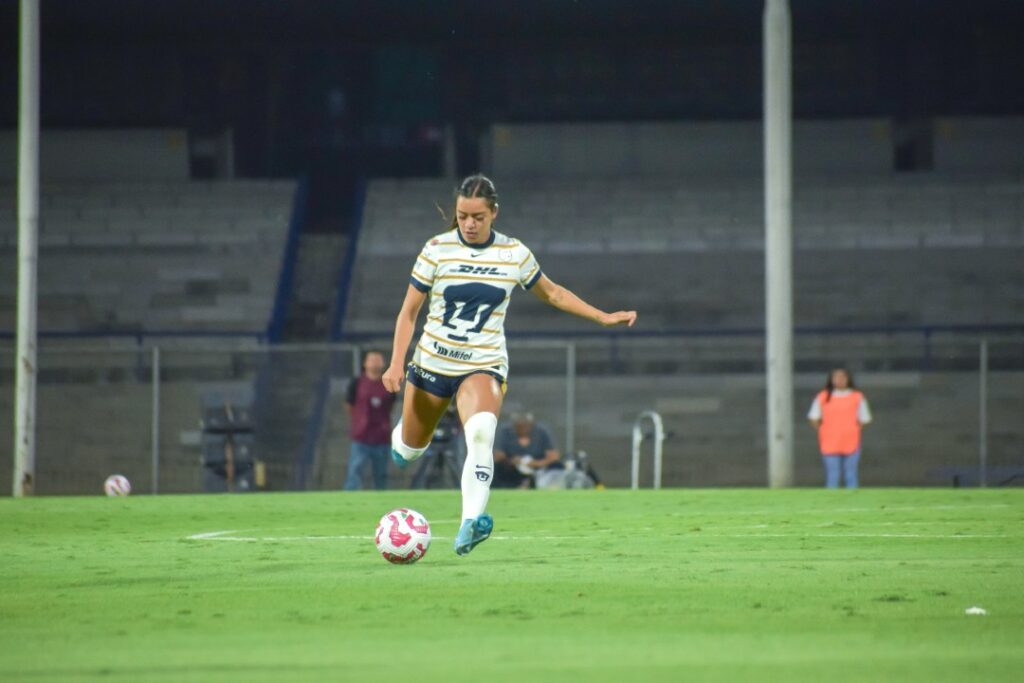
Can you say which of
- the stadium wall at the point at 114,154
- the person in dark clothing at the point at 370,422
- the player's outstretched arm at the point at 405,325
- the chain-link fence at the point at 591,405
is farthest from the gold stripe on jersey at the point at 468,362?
the stadium wall at the point at 114,154

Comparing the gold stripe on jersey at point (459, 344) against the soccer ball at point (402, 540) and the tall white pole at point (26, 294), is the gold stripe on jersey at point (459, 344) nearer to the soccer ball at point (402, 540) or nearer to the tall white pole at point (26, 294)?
the soccer ball at point (402, 540)

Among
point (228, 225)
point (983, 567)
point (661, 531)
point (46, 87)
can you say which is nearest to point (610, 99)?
point (228, 225)

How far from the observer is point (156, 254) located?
33.8 meters

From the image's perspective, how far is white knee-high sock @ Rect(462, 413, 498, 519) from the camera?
33.9 feet

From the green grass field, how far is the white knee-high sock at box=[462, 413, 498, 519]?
1.16ft

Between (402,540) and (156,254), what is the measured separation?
965 inches

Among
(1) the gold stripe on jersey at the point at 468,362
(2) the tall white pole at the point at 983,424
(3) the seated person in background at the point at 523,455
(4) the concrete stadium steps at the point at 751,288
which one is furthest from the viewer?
(4) the concrete stadium steps at the point at 751,288

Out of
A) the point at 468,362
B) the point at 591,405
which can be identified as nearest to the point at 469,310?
the point at 468,362

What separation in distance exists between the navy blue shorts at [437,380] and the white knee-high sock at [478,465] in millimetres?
372

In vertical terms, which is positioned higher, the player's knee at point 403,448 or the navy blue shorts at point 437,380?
the navy blue shorts at point 437,380

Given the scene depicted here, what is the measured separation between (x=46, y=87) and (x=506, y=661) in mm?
34268

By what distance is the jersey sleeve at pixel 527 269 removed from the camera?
35.5ft

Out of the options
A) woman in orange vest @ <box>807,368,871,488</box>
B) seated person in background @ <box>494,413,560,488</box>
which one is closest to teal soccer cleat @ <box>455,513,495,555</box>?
seated person in background @ <box>494,413,560,488</box>

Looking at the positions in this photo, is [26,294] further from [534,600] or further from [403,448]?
[534,600]
